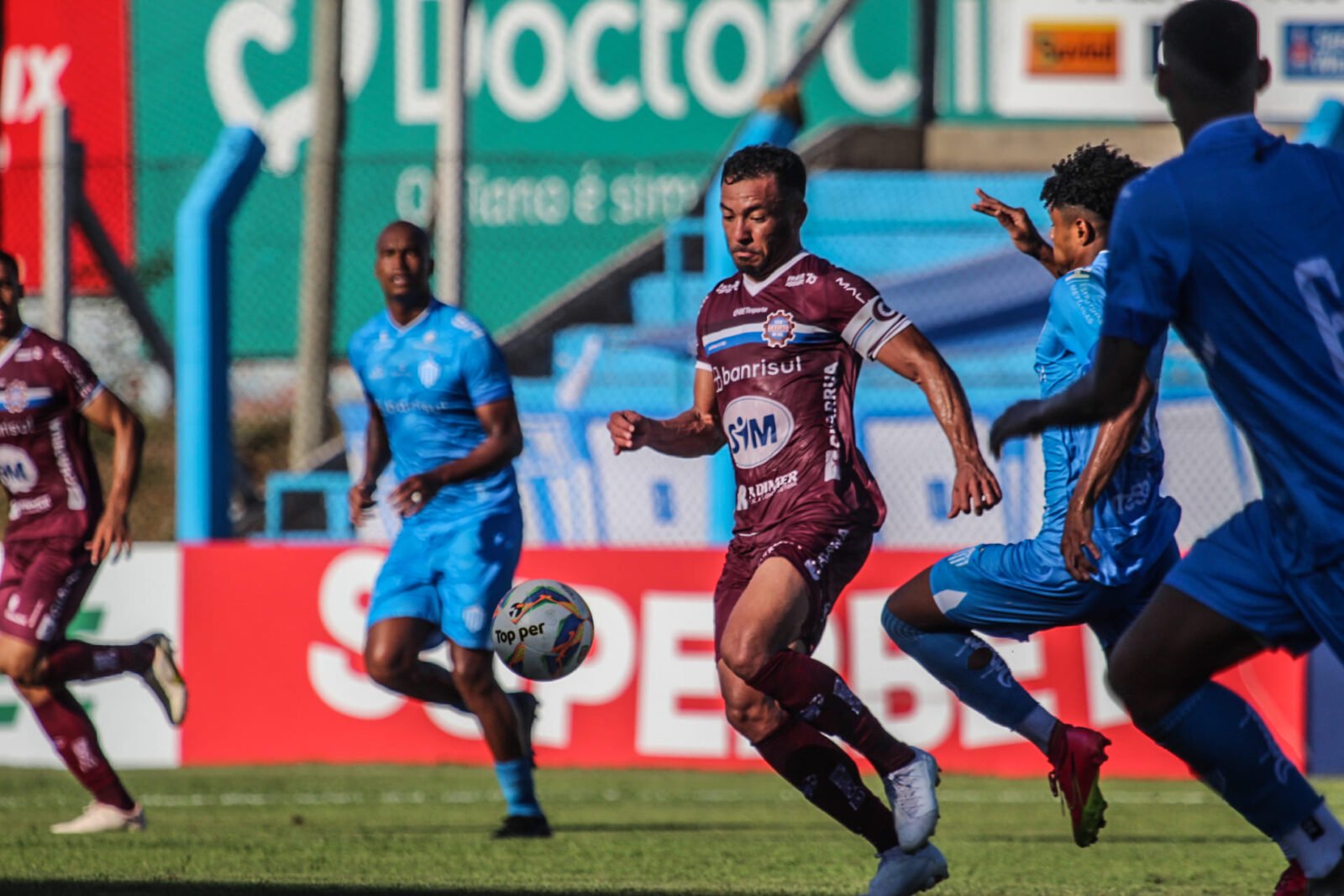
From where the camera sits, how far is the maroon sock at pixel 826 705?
231 inches

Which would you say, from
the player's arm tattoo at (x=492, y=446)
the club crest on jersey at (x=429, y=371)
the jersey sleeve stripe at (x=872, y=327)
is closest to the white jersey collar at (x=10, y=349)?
the club crest on jersey at (x=429, y=371)

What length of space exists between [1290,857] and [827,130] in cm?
1292

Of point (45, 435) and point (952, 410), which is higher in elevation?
point (952, 410)

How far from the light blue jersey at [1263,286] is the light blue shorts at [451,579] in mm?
4257

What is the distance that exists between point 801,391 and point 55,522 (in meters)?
3.95

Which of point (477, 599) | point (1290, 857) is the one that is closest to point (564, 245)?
point (477, 599)

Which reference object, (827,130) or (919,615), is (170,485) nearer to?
(827,130)

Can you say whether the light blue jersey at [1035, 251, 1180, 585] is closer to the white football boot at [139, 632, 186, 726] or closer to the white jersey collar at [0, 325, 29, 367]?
the white football boot at [139, 632, 186, 726]

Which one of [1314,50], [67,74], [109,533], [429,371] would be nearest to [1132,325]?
[429,371]

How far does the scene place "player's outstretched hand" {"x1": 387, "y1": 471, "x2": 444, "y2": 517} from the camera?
758cm

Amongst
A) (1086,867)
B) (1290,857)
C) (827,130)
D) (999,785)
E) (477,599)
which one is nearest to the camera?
(1290,857)

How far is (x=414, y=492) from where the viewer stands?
25.1 feet

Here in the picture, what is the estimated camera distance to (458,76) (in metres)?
15.6

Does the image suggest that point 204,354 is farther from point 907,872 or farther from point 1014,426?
point 1014,426
